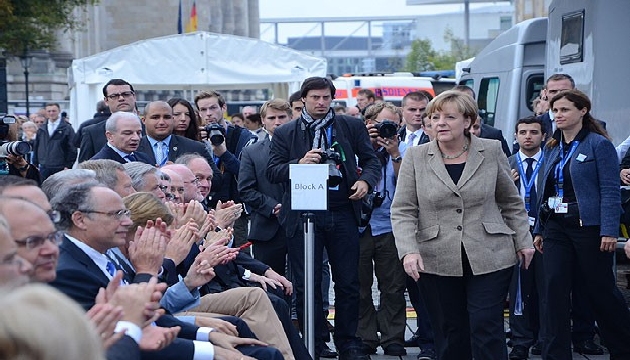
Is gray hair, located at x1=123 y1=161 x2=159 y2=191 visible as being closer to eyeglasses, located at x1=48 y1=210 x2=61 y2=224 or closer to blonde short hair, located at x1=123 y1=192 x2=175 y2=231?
blonde short hair, located at x1=123 y1=192 x2=175 y2=231

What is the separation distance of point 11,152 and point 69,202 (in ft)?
11.7

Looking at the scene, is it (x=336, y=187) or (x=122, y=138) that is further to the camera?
(x=122, y=138)

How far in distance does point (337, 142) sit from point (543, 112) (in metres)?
3.25

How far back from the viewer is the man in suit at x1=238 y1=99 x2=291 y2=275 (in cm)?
1019

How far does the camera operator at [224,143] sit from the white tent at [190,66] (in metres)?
7.61

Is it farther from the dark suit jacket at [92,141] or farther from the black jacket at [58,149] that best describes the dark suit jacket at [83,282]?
the black jacket at [58,149]

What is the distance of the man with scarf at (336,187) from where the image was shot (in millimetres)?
9352

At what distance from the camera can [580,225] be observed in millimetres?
8555

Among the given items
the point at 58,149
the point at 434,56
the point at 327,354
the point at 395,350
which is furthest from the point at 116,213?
the point at 434,56

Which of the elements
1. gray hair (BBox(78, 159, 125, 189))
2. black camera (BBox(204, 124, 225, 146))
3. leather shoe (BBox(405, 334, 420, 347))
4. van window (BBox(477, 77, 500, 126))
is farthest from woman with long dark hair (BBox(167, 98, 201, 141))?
van window (BBox(477, 77, 500, 126))

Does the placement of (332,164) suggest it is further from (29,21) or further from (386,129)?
(29,21)

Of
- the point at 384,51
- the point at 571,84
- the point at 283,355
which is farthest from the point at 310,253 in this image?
the point at 384,51

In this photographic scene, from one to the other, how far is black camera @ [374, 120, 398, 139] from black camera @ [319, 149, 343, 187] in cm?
104

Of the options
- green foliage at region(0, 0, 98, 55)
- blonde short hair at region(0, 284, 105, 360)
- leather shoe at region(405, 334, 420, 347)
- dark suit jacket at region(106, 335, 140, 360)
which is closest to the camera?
blonde short hair at region(0, 284, 105, 360)
